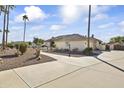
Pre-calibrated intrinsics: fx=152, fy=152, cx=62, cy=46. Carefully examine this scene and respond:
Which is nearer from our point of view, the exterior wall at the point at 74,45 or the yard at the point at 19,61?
the yard at the point at 19,61

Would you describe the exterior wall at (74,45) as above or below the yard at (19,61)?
above

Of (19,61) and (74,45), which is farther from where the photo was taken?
(74,45)

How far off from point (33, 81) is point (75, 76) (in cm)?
173

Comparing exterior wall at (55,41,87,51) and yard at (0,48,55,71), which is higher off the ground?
exterior wall at (55,41,87,51)

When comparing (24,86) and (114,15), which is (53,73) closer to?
(24,86)

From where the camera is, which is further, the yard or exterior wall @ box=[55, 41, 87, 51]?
exterior wall @ box=[55, 41, 87, 51]

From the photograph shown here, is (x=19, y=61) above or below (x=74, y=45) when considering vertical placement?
below

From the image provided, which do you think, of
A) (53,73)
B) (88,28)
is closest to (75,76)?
(53,73)
